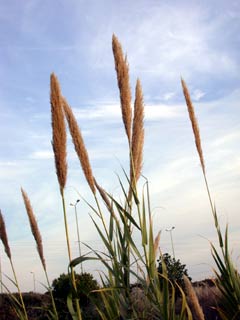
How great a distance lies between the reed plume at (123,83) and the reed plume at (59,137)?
1.26ft

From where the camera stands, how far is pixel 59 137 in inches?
108

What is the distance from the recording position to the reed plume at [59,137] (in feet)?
8.93

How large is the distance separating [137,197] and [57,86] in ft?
2.66

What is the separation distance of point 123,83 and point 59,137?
544mm

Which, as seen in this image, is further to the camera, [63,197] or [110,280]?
[110,280]

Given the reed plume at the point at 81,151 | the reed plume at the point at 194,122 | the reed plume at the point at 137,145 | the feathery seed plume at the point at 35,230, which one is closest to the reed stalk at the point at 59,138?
the reed plume at the point at 81,151

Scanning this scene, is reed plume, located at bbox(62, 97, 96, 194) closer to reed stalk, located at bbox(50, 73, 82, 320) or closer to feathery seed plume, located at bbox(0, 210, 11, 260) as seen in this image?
reed stalk, located at bbox(50, 73, 82, 320)

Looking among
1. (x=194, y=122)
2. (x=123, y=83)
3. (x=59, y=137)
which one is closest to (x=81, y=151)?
(x=59, y=137)

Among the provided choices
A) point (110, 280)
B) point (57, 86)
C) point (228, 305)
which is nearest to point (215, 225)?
point (228, 305)

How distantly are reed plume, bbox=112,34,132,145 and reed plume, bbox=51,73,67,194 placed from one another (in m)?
0.38

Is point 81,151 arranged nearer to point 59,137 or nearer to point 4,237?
point 59,137

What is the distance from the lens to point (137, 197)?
2.77m

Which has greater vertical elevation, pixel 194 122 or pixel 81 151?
pixel 194 122

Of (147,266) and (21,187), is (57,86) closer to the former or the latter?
(147,266)
